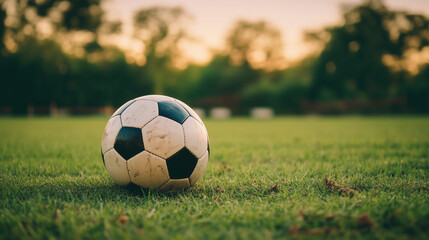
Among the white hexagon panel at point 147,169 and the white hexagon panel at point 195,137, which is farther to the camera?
the white hexagon panel at point 195,137

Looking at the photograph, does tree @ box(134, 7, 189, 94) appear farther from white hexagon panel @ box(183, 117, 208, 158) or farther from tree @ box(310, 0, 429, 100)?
white hexagon panel @ box(183, 117, 208, 158)

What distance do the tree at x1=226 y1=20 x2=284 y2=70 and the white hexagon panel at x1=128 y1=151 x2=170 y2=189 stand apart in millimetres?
43058

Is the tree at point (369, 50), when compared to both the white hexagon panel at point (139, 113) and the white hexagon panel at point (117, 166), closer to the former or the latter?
the white hexagon panel at point (139, 113)

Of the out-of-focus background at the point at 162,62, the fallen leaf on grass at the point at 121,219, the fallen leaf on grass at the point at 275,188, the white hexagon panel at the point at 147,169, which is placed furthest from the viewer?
the out-of-focus background at the point at 162,62

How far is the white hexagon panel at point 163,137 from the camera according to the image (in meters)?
2.15

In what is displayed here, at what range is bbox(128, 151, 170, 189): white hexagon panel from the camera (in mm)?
2143

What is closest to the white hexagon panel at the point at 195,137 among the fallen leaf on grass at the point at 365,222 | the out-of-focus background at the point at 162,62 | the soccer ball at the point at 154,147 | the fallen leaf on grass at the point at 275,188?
the soccer ball at the point at 154,147

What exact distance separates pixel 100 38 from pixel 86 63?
397cm

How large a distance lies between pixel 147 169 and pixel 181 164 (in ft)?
0.88

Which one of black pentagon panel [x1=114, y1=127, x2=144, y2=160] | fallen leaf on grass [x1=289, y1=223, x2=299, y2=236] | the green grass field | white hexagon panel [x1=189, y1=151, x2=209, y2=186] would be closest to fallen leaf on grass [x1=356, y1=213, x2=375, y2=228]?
the green grass field

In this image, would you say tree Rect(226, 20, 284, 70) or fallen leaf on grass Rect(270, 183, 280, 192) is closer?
fallen leaf on grass Rect(270, 183, 280, 192)

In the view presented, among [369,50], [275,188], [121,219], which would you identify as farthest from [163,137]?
[369,50]

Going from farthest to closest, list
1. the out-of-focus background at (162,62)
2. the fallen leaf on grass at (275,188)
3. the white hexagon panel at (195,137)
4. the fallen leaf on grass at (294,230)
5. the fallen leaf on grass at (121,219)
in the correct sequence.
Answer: the out-of-focus background at (162,62)
the fallen leaf on grass at (275,188)
the white hexagon panel at (195,137)
the fallen leaf on grass at (121,219)
the fallen leaf on grass at (294,230)

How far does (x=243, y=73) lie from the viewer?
140ft
